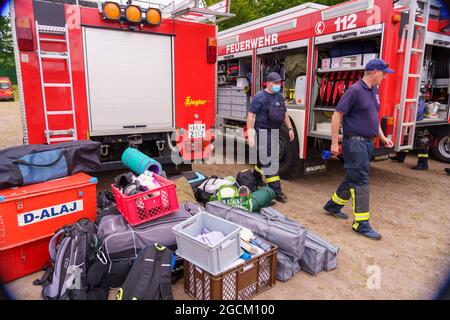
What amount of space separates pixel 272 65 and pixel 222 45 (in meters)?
1.63

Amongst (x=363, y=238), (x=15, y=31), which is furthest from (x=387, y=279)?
(x=15, y=31)

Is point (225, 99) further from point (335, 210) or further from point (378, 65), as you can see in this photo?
point (378, 65)

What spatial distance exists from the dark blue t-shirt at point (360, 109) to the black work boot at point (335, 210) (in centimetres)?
106

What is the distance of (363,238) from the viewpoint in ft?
12.4

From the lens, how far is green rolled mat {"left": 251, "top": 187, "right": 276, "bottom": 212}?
174 inches

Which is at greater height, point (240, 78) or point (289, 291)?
point (240, 78)

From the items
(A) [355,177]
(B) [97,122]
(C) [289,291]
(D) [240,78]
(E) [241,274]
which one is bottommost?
(C) [289,291]

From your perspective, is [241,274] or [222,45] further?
[222,45]

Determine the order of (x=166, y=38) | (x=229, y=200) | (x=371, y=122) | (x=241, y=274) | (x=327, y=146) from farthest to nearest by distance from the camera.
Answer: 1. (x=327, y=146)
2. (x=166, y=38)
3. (x=229, y=200)
4. (x=371, y=122)
5. (x=241, y=274)

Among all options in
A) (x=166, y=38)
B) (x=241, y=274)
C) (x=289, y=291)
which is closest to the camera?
(x=241, y=274)

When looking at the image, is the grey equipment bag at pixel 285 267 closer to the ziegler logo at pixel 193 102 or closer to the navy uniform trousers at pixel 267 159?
the navy uniform trousers at pixel 267 159

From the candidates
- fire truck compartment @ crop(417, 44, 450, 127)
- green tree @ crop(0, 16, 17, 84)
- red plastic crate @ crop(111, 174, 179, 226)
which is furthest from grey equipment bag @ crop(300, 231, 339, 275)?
green tree @ crop(0, 16, 17, 84)

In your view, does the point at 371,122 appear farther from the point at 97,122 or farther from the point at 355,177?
the point at 97,122

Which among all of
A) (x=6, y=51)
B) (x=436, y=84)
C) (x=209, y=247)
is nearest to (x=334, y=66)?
(x=436, y=84)
